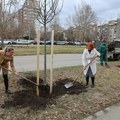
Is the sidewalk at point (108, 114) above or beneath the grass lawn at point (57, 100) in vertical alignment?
beneath

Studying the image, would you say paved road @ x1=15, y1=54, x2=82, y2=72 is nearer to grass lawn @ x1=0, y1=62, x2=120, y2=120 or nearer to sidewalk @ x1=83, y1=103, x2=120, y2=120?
grass lawn @ x1=0, y1=62, x2=120, y2=120

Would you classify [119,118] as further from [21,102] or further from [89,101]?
[21,102]

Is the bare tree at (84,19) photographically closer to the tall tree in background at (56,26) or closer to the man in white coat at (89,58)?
the tall tree in background at (56,26)

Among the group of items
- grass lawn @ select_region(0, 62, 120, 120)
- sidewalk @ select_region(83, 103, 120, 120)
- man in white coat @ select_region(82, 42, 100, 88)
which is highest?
man in white coat @ select_region(82, 42, 100, 88)

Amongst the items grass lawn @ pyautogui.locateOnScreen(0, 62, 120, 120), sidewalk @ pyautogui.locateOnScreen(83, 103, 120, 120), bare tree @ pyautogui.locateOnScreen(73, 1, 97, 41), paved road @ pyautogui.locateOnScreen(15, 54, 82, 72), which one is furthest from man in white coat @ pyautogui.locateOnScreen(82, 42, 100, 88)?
bare tree @ pyautogui.locateOnScreen(73, 1, 97, 41)

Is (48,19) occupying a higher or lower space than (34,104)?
higher

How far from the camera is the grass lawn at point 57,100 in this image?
718 cm

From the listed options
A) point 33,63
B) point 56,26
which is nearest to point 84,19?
point 56,26

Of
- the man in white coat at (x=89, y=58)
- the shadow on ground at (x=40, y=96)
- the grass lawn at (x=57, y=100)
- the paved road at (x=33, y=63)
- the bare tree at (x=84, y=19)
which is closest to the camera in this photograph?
the grass lawn at (x=57, y=100)

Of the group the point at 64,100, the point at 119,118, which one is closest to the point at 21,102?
the point at 64,100

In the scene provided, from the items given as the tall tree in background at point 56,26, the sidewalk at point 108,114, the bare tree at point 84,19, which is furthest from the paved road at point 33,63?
the bare tree at point 84,19

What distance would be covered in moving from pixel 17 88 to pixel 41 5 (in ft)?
9.16

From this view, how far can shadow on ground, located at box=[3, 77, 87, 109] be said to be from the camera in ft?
25.9

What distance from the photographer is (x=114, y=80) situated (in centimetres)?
1255
